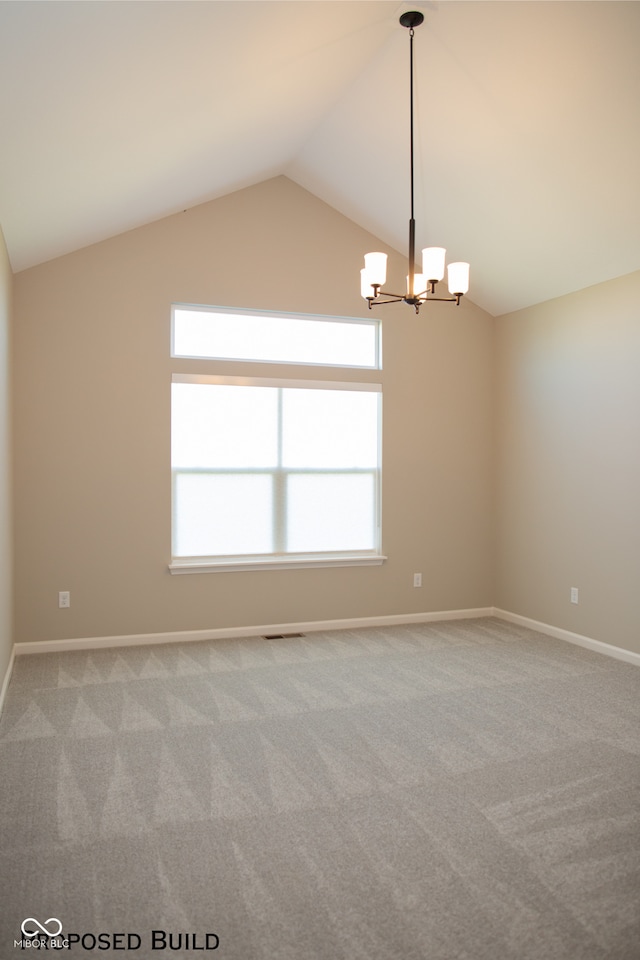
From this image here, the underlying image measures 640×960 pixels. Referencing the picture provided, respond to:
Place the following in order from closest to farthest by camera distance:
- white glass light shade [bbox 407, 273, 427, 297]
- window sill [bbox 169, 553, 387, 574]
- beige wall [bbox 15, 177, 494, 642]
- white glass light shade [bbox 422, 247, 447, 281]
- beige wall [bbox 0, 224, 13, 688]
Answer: white glass light shade [bbox 422, 247, 447, 281] < white glass light shade [bbox 407, 273, 427, 297] < beige wall [bbox 0, 224, 13, 688] < beige wall [bbox 15, 177, 494, 642] < window sill [bbox 169, 553, 387, 574]

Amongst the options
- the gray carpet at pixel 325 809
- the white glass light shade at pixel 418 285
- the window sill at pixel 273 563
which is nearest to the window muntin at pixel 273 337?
the window sill at pixel 273 563

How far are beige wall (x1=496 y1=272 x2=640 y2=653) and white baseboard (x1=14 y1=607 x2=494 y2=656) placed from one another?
63 centimetres

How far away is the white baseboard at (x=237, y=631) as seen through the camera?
15.4 ft

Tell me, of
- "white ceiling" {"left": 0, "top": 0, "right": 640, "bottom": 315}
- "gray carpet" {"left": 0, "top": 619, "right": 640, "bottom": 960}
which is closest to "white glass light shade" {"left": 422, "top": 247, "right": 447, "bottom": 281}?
"white ceiling" {"left": 0, "top": 0, "right": 640, "bottom": 315}

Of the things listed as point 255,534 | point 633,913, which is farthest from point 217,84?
point 633,913

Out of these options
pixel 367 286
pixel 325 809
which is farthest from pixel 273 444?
pixel 325 809

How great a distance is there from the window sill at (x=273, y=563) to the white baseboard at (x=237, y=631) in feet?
1.47

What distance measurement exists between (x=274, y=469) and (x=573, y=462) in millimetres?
2264

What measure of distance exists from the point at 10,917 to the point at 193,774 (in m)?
0.99

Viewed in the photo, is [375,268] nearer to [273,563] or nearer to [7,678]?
[273,563]

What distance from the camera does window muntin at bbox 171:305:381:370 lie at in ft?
16.5

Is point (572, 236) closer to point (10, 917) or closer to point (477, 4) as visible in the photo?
point (477, 4)

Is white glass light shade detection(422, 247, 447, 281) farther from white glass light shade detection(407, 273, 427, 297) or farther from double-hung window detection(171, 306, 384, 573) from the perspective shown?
double-hung window detection(171, 306, 384, 573)

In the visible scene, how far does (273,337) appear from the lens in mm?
5250
